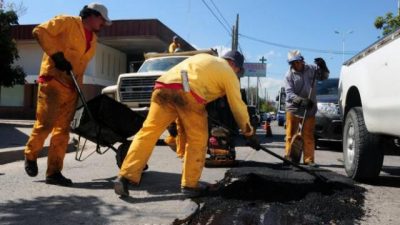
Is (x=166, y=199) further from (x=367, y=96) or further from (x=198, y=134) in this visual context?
(x=367, y=96)

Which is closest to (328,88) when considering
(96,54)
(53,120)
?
(53,120)

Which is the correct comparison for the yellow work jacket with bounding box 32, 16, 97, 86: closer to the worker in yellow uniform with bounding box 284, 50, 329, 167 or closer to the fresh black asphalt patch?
the fresh black asphalt patch

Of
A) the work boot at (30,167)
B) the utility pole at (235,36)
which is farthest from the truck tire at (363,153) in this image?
the utility pole at (235,36)

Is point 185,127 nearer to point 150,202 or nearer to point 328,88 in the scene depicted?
point 150,202

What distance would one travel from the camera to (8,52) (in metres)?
17.7

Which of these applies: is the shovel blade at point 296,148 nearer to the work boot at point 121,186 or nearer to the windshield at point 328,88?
the work boot at point 121,186

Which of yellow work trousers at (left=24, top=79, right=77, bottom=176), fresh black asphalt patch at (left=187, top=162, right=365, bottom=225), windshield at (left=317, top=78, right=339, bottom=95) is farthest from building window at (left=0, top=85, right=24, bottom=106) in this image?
fresh black asphalt patch at (left=187, top=162, right=365, bottom=225)

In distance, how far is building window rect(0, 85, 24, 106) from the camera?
27.7 m

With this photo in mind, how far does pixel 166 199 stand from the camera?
4770 millimetres

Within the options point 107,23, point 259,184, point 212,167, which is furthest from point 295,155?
point 107,23

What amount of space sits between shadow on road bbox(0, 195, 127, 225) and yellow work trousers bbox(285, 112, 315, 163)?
3417 millimetres

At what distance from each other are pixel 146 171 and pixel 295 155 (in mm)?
2001

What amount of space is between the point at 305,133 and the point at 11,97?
23621mm

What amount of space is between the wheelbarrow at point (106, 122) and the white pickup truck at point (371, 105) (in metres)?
2.54
